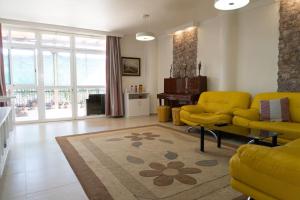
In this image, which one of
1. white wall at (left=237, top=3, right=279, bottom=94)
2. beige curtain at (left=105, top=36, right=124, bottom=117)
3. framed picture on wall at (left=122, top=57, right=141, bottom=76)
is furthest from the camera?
framed picture on wall at (left=122, top=57, right=141, bottom=76)

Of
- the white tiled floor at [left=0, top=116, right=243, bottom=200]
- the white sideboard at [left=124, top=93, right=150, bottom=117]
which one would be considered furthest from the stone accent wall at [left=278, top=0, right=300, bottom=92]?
the white sideboard at [left=124, top=93, right=150, bottom=117]

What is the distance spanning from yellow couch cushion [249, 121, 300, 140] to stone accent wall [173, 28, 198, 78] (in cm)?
272

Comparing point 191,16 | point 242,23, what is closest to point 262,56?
point 242,23

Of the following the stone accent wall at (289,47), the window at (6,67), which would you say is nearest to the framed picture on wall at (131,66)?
the window at (6,67)

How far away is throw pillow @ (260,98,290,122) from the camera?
Result: 3.31m

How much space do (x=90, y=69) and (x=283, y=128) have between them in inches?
206

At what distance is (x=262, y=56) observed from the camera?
13.6 ft

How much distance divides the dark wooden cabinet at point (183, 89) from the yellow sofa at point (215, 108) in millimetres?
300

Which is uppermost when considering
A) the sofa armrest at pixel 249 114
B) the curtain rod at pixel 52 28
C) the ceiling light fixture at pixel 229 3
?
the curtain rod at pixel 52 28

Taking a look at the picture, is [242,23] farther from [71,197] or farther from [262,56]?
[71,197]

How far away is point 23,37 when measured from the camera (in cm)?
541

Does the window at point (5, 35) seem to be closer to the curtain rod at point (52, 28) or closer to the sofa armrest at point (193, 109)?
the curtain rod at point (52, 28)

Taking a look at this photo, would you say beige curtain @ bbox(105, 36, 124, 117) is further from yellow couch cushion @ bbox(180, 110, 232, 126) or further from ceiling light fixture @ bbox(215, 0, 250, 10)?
ceiling light fixture @ bbox(215, 0, 250, 10)

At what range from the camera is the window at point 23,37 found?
529 cm
